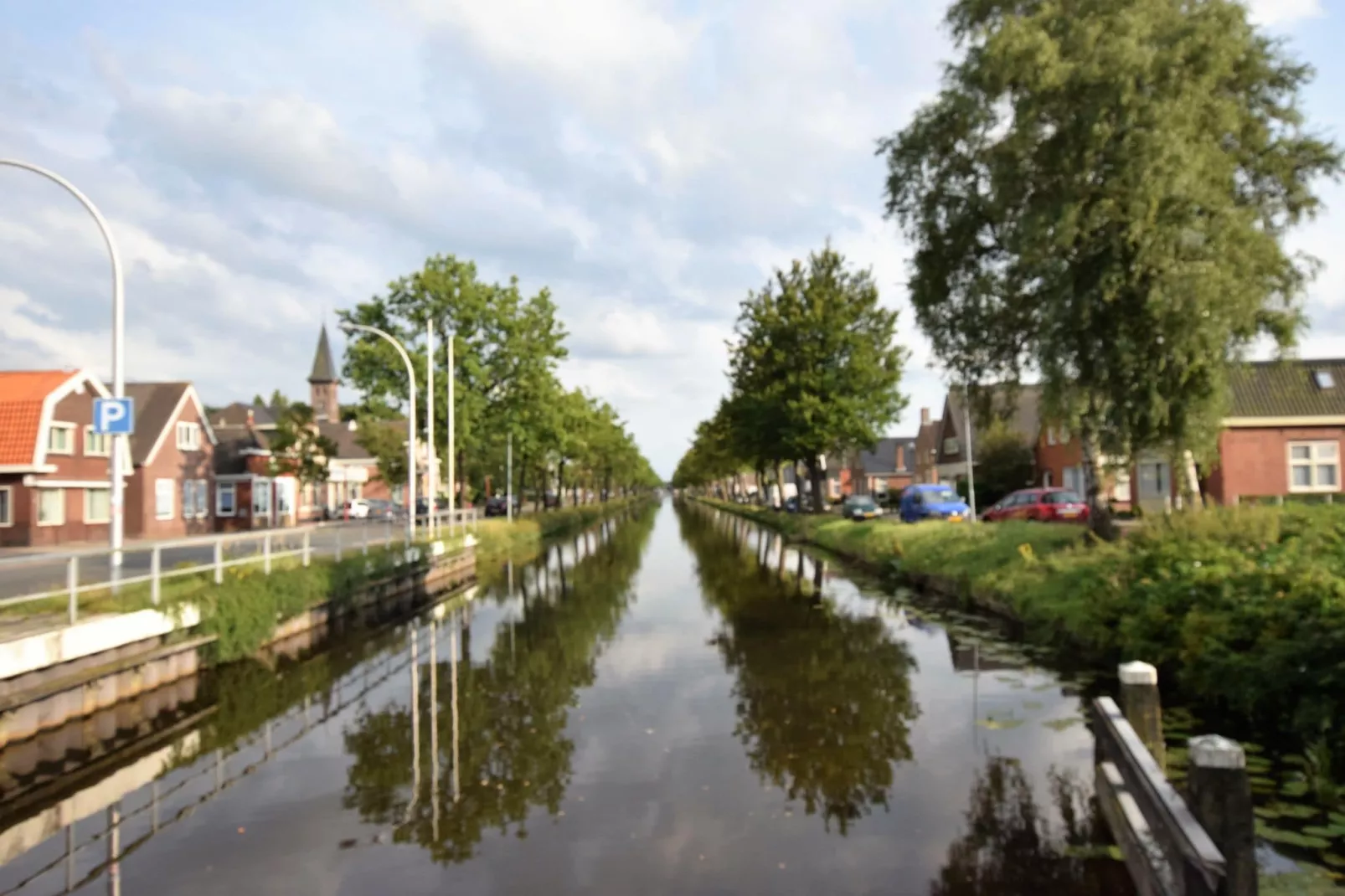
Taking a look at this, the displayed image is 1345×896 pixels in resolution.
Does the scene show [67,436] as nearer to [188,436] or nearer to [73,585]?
[188,436]

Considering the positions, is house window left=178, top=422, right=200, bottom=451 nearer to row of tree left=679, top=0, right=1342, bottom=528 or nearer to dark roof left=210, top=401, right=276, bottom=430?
dark roof left=210, top=401, right=276, bottom=430

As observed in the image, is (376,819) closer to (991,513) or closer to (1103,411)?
(1103,411)

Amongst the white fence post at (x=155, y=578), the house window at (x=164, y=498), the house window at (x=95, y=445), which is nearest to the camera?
the white fence post at (x=155, y=578)

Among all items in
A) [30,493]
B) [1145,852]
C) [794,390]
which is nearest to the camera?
[1145,852]

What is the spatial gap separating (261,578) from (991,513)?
2900 centimetres

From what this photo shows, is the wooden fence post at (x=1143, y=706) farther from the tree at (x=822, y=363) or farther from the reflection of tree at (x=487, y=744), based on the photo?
the tree at (x=822, y=363)

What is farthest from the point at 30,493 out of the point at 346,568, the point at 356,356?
the point at 346,568

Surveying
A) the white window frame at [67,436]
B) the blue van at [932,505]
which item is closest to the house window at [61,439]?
the white window frame at [67,436]

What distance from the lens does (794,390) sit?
39.2 metres

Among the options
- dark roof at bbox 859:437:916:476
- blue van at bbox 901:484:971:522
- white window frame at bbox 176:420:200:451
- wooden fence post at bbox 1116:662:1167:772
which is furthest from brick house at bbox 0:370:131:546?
dark roof at bbox 859:437:916:476

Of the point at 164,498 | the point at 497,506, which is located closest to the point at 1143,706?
the point at 164,498

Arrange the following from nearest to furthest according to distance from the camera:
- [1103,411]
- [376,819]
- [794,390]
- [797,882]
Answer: [797,882]
[376,819]
[1103,411]
[794,390]

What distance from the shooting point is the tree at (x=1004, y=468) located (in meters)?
49.6

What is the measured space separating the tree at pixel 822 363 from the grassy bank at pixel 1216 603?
19670 mm
